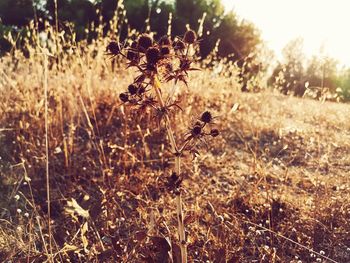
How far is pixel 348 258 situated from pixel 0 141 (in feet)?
8.58

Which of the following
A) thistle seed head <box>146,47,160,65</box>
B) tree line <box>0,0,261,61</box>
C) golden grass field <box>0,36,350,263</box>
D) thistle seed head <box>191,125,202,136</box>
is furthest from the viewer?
tree line <box>0,0,261,61</box>

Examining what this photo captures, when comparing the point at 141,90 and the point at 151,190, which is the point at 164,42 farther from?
the point at 151,190

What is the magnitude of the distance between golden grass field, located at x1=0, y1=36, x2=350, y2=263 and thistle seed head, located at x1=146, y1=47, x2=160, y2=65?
0.22 metres

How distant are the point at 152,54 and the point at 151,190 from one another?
1609 mm

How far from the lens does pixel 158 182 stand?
235 centimetres

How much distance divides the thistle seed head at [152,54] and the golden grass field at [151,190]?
8.8 inches

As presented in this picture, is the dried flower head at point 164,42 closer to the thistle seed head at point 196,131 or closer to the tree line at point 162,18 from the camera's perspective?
the thistle seed head at point 196,131

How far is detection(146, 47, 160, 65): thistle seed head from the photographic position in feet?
4.39

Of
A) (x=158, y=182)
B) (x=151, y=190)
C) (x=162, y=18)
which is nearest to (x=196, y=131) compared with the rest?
(x=158, y=182)

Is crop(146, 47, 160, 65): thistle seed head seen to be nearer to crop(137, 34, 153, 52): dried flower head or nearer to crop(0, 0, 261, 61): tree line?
crop(137, 34, 153, 52): dried flower head

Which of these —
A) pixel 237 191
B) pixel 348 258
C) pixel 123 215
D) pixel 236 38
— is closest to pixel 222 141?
pixel 237 191

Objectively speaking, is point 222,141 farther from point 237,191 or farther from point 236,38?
point 236,38

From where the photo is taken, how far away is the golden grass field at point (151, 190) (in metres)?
2.08

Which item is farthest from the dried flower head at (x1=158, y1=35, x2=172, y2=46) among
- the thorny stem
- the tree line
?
the tree line
